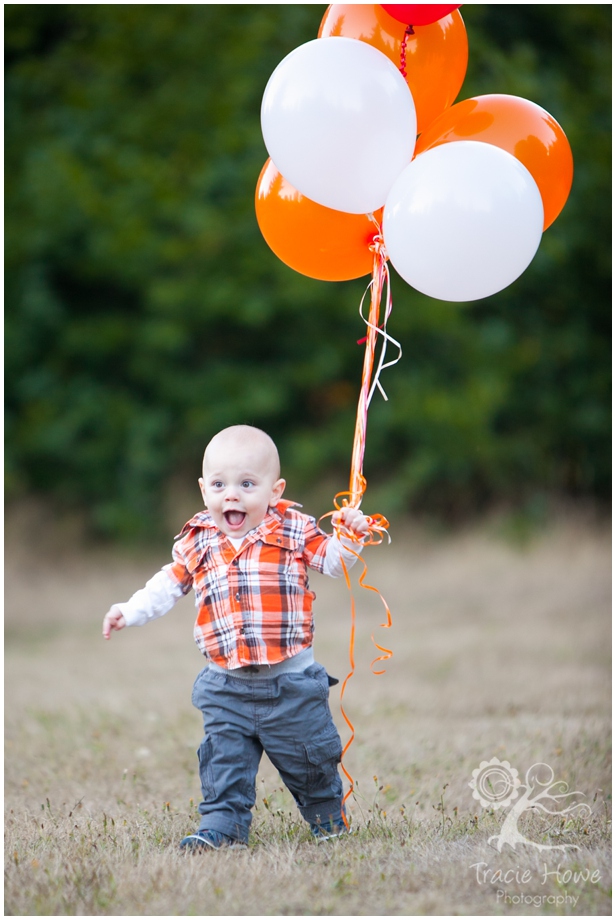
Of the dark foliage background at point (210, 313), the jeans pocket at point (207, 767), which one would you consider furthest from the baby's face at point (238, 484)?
the dark foliage background at point (210, 313)

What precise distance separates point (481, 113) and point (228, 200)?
728 centimetres

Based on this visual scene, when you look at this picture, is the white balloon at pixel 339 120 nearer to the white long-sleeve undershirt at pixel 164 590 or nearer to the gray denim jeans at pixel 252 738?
the white long-sleeve undershirt at pixel 164 590

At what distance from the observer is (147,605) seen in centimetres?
291

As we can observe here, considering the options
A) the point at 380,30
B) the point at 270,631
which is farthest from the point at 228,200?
the point at 270,631

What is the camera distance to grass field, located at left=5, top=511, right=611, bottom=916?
253 centimetres

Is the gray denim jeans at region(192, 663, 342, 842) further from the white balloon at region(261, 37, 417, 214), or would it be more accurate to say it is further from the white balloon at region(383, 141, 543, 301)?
the white balloon at region(261, 37, 417, 214)

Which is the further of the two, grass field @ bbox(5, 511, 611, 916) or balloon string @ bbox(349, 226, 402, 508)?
balloon string @ bbox(349, 226, 402, 508)

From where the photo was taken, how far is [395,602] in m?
7.79

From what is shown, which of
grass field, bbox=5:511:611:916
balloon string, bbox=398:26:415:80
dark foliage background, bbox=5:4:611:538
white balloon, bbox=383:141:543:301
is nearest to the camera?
grass field, bbox=5:511:611:916

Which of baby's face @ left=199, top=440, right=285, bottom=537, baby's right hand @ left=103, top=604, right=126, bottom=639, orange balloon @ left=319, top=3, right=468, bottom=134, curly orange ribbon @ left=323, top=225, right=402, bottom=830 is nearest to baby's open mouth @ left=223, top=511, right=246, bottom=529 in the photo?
baby's face @ left=199, top=440, right=285, bottom=537

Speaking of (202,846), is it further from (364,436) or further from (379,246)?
(379,246)

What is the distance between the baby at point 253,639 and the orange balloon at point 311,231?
0.68m

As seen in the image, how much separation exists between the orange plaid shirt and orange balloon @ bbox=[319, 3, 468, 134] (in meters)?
1.49

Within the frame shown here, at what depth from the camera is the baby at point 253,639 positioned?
9.24 ft
